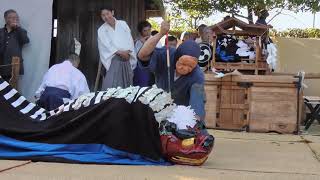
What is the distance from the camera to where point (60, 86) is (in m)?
7.25

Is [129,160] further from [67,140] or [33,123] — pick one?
[33,123]

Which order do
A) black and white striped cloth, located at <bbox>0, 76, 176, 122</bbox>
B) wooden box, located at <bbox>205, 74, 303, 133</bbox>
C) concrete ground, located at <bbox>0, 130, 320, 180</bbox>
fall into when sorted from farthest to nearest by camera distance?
wooden box, located at <bbox>205, 74, 303, 133</bbox>
black and white striped cloth, located at <bbox>0, 76, 176, 122</bbox>
concrete ground, located at <bbox>0, 130, 320, 180</bbox>

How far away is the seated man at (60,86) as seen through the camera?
7107mm

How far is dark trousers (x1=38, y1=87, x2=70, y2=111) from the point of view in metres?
7.05

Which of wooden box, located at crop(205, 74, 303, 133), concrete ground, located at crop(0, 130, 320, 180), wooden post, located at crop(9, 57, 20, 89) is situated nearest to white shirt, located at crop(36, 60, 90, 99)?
wooden post, located at crop(9, 57, 20, 89)

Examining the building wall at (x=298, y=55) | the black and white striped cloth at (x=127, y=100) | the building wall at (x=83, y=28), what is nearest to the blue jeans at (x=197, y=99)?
the black and white striped cloth at (x=127, y=100)

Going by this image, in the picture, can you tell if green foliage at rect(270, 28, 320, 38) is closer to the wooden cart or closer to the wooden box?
the wooden cart

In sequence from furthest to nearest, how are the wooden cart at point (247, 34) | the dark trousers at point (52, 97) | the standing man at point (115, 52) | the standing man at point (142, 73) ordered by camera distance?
1. the wooden cart at point (247, 34)
2. the standing man at point (115, 52)
3. the standing man at point (142, 73)
4. the dark trousers at point (52, 97)

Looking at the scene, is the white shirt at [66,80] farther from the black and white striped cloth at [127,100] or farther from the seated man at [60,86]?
the black and white striped cloth at [127,100]

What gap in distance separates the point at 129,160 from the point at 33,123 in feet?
3.61

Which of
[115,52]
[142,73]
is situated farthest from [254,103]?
[115,52]

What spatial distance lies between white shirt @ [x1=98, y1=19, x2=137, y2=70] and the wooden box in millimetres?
1752

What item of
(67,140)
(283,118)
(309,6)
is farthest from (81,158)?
(309,6)

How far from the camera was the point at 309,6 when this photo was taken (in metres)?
14.7
